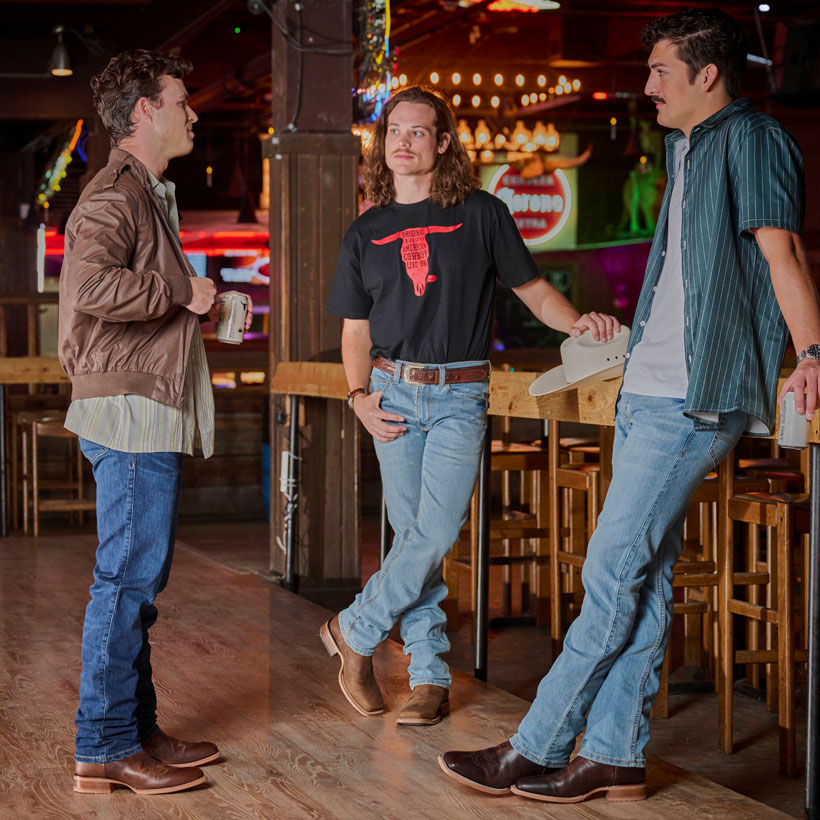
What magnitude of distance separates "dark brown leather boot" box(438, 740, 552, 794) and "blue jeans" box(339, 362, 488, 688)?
0.52m

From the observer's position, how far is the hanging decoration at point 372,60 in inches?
213

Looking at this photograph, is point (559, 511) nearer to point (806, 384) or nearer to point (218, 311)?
point (218, 311)

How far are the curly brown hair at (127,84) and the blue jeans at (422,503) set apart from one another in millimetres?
864

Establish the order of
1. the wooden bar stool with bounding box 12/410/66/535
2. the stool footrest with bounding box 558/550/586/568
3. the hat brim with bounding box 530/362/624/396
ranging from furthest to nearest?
the wooden bar stool with bounding box 12/410/66/535 < the stool footrest with bounding box 558/550/586/568 < the hat brim with bounding box 530/362/624/396

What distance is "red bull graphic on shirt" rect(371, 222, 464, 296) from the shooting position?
2850 mm

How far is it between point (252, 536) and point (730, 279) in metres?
6.04

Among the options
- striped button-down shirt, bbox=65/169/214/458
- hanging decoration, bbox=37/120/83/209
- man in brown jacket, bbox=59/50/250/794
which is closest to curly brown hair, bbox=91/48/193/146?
man in brown jacket, bbox=59/50/250/794

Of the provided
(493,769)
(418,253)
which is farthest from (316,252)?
(493,769)

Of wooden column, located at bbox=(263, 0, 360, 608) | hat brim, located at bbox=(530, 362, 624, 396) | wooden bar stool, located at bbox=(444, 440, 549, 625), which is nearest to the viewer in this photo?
hat brim, located at bbox=(530, 362, 624, 396)

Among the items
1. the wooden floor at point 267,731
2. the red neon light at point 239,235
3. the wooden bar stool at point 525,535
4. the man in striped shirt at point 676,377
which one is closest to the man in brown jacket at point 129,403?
the wooden floor at point 267,731

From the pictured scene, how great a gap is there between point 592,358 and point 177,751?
1270mm

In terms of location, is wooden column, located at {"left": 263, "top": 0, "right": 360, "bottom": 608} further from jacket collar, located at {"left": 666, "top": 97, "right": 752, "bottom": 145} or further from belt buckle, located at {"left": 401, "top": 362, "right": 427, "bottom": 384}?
jacket collar, located at {"left": 666, "top": 97, "right": 752, "bottom": 145}

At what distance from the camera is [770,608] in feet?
11.8

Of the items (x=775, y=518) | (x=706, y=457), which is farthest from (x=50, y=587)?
(x=706, y=457)
